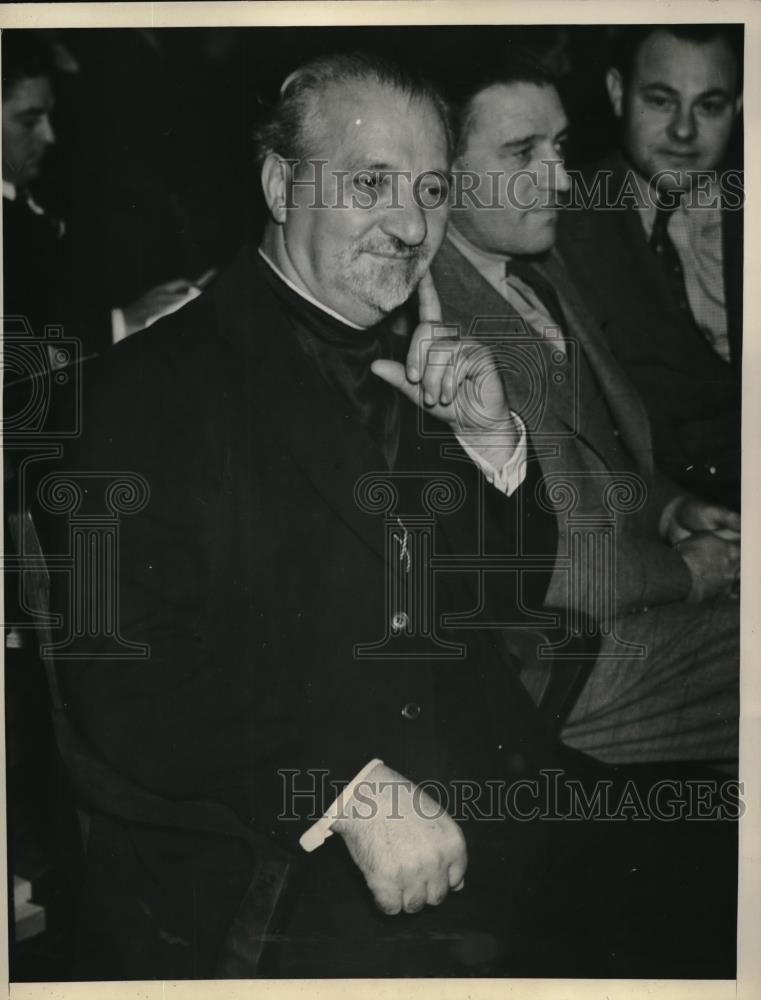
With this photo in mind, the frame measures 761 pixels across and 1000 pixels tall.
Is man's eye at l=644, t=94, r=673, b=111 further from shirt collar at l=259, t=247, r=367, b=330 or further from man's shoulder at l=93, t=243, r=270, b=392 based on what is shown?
man's shoulder at l=93, t=243, r=270, b=392


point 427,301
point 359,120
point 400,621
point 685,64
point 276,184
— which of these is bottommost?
point 400,621

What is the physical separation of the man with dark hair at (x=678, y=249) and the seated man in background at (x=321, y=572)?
12.4 inches

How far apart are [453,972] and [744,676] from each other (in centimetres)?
94

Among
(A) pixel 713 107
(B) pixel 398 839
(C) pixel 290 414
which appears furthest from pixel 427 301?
(B) pixel 398 839

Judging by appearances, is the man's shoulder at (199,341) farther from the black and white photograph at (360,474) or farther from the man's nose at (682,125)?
the man's nose at (682,125)

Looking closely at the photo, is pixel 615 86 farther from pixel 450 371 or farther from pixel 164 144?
pixel 164 144

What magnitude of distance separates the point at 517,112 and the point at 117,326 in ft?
3.30

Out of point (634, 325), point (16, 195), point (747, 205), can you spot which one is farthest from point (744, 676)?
point (16, 195)

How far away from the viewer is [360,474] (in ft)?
8.36

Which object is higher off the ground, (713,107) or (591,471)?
(713,107)

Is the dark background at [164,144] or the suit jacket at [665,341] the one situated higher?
the dark background at [164,144]

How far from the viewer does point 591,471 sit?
2.58 m

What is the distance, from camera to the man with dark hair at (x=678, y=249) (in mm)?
2570

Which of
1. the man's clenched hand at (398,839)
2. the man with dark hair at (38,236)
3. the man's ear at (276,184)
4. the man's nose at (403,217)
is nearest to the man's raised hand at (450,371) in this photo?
the man's nose at (403,217)
